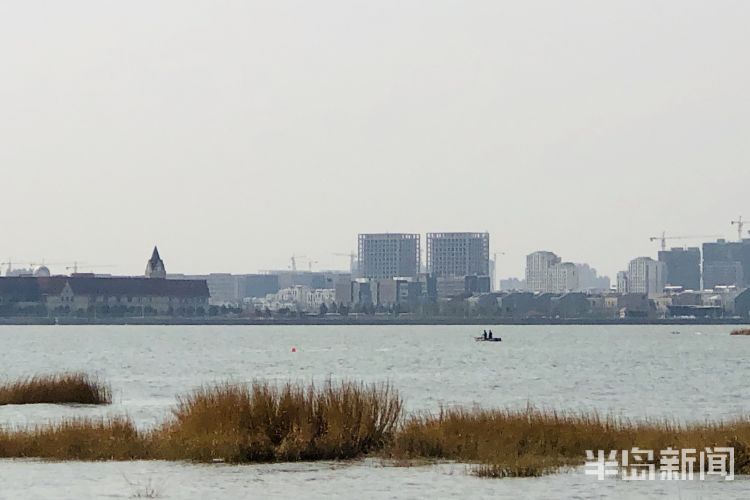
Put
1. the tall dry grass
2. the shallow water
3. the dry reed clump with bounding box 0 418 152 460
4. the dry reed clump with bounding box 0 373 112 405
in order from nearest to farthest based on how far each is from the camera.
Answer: the shallow water → the tall dry grass → the dry reed clump with bounding box 0 418 152 460 → the dry reed clump with bounding box 0 373 112 405

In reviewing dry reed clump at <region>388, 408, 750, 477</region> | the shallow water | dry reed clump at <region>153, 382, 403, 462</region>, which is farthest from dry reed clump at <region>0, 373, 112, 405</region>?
dry reed clump at <region>388, 408, 750, 477</region>

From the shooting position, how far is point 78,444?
3366 centimetres

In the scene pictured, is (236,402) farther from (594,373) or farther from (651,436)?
(594,373)

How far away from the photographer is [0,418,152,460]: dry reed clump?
3325 centimetres

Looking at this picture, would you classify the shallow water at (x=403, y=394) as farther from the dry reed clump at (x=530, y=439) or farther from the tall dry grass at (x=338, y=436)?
the dry reed clump at (x=530, y=439)

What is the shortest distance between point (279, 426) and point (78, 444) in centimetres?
433

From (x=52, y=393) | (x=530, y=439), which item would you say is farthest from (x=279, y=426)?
(x=52, y=393)

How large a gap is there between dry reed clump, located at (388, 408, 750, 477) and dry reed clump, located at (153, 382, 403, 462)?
2.75 ft

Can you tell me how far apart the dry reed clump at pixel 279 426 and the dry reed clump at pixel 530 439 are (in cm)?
84

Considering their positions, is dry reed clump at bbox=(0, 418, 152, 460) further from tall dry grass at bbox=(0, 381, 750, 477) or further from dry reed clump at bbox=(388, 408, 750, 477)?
dry reed clump at bbox=(388, 408, 750, 477)

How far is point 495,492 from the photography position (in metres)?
28.6

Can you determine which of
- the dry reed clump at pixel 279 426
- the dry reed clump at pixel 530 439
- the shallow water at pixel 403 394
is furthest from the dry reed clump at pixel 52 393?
the dry reed clump at pixel 530 439

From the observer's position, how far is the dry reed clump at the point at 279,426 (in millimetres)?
31828

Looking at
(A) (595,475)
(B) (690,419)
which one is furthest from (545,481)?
(B) (690,419)
